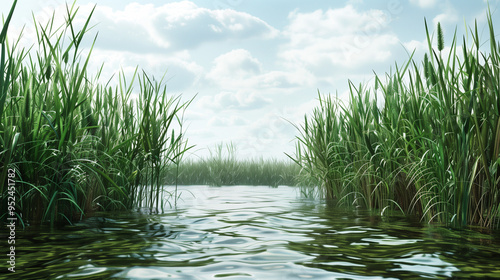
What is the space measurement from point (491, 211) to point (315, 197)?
3803 millimetres

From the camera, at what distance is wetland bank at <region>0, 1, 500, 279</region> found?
2.21 meters

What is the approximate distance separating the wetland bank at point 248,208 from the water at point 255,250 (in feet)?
0.03

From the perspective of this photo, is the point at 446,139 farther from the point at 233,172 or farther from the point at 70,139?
the point at 233,172

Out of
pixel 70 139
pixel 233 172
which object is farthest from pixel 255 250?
pixel 233 172

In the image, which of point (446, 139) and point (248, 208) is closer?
point (446, 139)

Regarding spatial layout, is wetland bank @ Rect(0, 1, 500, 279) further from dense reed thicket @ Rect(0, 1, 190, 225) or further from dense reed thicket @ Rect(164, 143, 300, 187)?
dense reed thicket @ Rect(164, 143, 300, 187)

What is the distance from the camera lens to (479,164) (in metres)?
3.26

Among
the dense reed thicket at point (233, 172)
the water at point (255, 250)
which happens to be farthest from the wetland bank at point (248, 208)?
the dense reed thicket at point (233, 172)

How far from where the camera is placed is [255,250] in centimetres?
251

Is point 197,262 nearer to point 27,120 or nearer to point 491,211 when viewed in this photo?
point 27,120

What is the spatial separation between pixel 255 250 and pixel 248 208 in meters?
2.59

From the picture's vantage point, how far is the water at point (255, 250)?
2.02m

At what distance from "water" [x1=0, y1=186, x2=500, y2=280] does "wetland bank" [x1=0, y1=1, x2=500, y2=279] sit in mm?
10

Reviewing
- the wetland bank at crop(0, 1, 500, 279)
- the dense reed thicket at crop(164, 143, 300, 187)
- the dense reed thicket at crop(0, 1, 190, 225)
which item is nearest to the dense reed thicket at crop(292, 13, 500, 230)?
the wetland bank at crop(0, 1, 500, 279)
